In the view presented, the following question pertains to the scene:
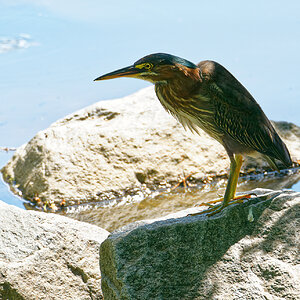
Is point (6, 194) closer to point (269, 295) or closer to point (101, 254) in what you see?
point (101, 254)

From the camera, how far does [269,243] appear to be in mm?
3273

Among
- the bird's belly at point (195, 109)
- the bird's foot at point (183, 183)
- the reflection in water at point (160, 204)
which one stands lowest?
the reflection in water at point (160, 204)

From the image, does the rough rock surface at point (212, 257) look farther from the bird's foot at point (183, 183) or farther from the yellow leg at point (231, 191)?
the bird's foot at point (183, 183)

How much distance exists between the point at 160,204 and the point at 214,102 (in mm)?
2678

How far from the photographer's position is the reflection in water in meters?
A: 5.77

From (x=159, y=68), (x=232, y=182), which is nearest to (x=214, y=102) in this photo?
(x=159, y=68)

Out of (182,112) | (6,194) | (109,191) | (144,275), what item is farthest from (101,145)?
(144,275)

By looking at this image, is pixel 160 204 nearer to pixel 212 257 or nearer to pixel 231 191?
pixel 231 191

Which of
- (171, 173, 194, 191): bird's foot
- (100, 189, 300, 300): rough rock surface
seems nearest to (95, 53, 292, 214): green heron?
(100, 189, 300, 300): rough rock surface

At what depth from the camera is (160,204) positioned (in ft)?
19.8

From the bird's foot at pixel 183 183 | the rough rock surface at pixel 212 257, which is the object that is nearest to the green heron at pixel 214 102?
the rough rock surface at pixel 212 257

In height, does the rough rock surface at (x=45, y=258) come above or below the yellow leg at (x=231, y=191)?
below

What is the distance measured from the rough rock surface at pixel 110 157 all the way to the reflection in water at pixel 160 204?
0.21 m

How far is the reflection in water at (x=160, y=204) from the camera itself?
18.9 ft
